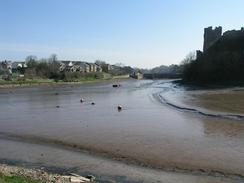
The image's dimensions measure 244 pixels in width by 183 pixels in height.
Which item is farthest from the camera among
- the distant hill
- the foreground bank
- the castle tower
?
the castle tower

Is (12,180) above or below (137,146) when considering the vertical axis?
above

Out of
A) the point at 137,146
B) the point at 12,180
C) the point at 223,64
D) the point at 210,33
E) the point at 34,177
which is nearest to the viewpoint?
the point at 12,180

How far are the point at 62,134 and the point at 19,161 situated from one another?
7.85 meters

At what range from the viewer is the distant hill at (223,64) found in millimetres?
96375

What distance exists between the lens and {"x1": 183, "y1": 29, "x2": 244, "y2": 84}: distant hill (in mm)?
96375

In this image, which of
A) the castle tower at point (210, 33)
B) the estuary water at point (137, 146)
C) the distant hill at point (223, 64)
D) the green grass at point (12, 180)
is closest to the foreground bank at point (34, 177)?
the green grass at point (12, 180)

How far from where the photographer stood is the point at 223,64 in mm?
99875

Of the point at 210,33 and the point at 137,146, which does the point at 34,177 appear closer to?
the point at 137,146

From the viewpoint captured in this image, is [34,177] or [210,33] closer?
[34,177]

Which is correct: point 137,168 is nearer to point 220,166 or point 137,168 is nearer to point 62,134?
point 220,166

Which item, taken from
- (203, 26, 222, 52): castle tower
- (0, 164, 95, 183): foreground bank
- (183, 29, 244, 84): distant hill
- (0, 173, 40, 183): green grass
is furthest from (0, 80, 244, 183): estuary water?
(203, 26, 222, 52): castle tower

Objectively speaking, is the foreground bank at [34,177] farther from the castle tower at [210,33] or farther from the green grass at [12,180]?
the castle tower at [210,33]

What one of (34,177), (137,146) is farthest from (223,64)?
(34,177)

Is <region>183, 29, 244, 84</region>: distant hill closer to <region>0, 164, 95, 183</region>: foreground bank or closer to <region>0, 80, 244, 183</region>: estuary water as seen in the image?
<region>0, 80, 244, 183</region>: estuary water
